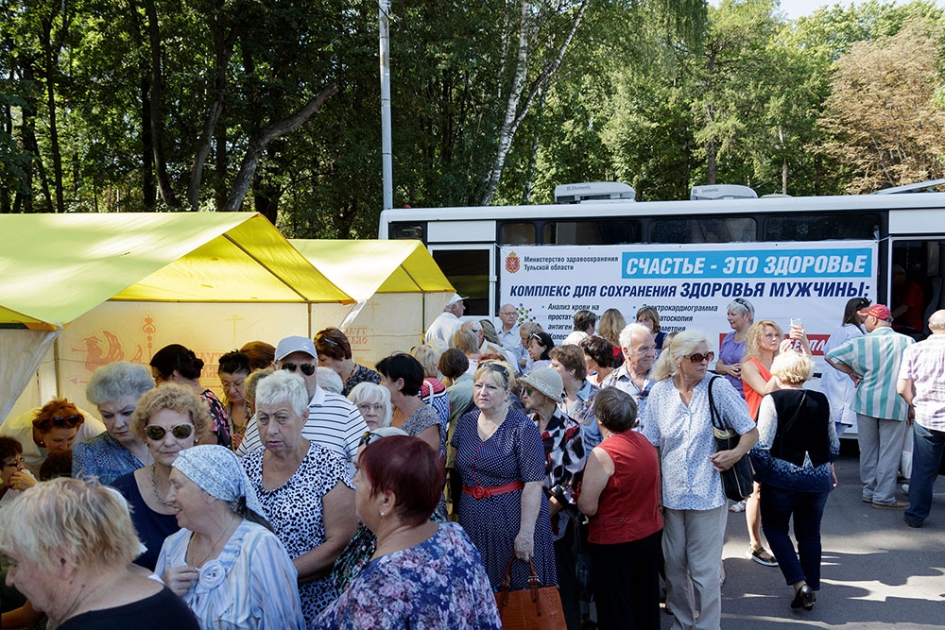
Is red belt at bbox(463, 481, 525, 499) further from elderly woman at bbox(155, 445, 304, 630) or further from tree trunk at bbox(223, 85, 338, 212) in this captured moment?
tree trunk at bbox(223, 85, 338, 212)

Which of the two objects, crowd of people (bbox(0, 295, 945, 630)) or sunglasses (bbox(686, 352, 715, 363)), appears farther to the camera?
sunglasses (bbox(686, 352, 715, 363))

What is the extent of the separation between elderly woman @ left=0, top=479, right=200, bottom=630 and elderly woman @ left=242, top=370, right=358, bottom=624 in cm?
98

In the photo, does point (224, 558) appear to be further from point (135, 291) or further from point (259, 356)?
point (135, 291)

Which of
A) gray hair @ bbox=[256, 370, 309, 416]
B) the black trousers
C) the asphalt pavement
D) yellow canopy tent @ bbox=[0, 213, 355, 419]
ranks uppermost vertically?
yellow canopy tent @ bbox=[0, 213, 355, 419]

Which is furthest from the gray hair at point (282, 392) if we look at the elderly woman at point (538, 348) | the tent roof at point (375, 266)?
the elderly woman at point (538, 348)

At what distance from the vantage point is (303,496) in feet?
11.1

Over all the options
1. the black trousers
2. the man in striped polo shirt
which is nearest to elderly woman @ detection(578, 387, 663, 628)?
the black trousers

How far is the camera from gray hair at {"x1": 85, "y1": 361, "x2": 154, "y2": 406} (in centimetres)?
403

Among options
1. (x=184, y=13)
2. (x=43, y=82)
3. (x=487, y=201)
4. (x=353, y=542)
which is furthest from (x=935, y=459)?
(x=43, y=82)

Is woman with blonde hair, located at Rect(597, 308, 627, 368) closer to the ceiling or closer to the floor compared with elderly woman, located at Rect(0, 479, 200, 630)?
closer to the ceiling

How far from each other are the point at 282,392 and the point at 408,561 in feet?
4.53

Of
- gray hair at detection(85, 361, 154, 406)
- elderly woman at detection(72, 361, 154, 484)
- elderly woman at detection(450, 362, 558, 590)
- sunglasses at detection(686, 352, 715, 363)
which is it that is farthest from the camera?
sunglasses at detection(686, 352, 715, 363)

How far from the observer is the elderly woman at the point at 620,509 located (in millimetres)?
4391

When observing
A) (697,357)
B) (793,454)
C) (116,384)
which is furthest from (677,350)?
(116,384)
